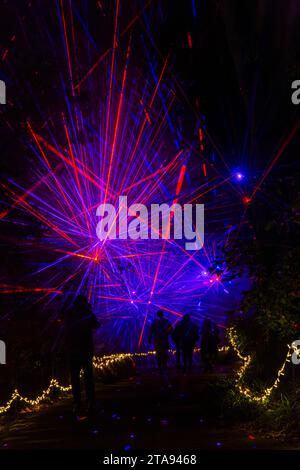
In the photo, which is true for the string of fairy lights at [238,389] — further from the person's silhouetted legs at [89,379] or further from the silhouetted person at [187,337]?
the silhouetted person at [187,337]

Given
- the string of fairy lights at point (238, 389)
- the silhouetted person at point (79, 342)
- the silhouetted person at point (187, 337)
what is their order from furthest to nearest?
1. the silhouetted person at point (187, 337)
2. the silhouetted person at point (79, 342)
3. the string of fairy lights at point (238, 389)

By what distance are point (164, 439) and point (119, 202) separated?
78.5 ft

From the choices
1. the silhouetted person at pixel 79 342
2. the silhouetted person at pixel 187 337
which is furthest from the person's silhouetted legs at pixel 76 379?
the silhouetted person at pixel 187 337

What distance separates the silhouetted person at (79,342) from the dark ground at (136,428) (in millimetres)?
459

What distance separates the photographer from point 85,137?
13156 mm

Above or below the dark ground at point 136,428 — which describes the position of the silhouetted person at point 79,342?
above

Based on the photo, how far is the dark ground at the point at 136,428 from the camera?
26.0ft

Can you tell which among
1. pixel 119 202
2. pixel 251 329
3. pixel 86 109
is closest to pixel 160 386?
pixel 251 329

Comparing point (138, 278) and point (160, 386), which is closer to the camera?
point (160, 386)

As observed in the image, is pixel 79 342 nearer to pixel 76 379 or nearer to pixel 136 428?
pixel 76 379

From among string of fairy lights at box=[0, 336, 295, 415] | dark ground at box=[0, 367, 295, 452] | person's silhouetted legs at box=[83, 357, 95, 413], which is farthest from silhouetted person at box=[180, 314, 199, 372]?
person's silhouetted legs at box=[83, 357, 95, 413]

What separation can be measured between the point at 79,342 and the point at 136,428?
5.78 ft

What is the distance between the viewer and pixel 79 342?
10.6 meters
